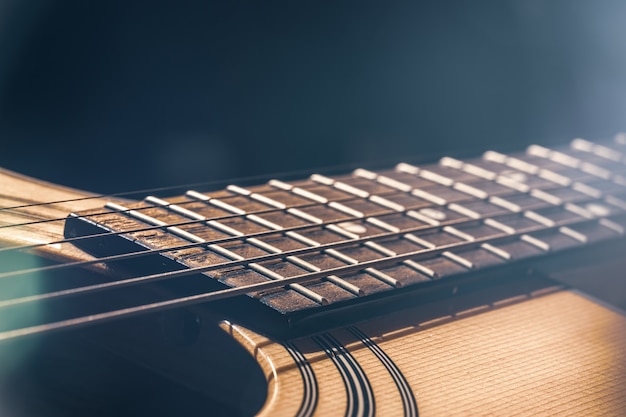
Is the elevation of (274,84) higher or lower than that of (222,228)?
higher

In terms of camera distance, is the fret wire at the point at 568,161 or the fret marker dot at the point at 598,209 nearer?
the fret marker dot at the point at 598,209

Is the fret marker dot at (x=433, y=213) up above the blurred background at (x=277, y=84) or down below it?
below

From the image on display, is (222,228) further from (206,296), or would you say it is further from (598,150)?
(598,150)

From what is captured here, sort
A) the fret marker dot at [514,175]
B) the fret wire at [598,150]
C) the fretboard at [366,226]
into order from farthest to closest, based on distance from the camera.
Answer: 1. the fret wire at [598,150]
2. the fret marker dot at [514,175]
3. the fretboard at [366,226]

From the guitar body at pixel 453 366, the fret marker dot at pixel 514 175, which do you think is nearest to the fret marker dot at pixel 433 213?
the guitar body at pixel 453 366

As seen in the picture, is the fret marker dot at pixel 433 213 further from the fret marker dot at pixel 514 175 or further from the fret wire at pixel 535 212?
the fret marker dot at pixel 514 175

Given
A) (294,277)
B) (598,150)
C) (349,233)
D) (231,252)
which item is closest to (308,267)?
(294,277)

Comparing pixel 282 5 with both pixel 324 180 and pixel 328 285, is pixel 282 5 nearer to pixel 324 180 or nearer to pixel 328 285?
pixel 324 180

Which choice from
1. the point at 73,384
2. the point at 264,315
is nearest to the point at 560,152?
the point at 264,315

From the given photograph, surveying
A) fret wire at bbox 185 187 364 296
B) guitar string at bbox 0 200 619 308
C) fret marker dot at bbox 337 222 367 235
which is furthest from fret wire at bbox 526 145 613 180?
fret wire at bbox 185 187 364 296
